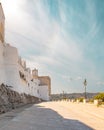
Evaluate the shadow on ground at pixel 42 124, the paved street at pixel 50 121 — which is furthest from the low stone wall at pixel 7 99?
the shadow on ground at pixel 42 124

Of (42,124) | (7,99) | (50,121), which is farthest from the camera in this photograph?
(7,99)

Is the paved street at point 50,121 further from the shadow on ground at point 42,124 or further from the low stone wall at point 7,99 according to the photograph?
the low stone wall at point 7,99

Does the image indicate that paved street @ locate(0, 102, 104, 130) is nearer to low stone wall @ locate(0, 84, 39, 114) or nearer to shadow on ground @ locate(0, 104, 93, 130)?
shadow on ground @ locate(0, 104, 93, 130)

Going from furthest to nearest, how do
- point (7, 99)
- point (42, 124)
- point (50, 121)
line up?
point (7, 99), point (50, 121), point (42, 124)

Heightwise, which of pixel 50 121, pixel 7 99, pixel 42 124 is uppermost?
pixel 7 99

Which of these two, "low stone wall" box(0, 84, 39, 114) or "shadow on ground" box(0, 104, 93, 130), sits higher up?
"low stone wall" box(0, 84, 39, 114)

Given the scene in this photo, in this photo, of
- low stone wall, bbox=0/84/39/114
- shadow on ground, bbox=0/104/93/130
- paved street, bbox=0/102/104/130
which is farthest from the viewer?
low stone wall, bbox=0/84/39/114

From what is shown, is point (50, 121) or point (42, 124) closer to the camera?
point (42, 124)

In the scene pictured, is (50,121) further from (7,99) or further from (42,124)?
(7,99)

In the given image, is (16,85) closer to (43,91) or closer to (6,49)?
(6,49)

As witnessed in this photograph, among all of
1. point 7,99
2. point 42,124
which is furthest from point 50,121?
point 7,99

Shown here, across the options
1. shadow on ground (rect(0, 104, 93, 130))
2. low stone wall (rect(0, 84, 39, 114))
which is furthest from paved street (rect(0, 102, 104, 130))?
low stone wall (rect(0, 84, 39, 114))

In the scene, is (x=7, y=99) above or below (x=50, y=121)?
above

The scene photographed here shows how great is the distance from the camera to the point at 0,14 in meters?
36.0
